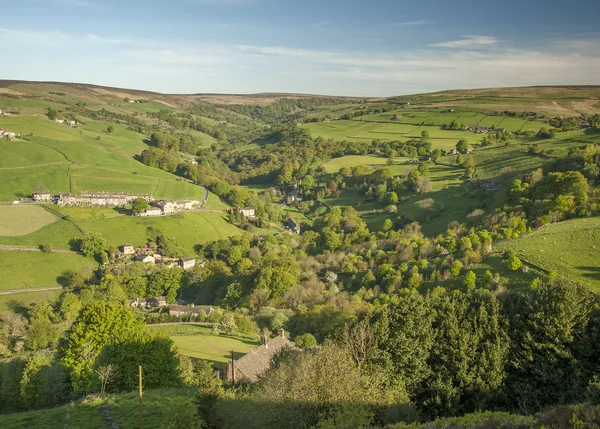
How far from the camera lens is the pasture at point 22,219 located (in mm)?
73188

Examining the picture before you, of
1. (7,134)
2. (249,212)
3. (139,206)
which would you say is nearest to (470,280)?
(139,206)

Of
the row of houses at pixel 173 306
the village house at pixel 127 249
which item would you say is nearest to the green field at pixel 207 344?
the row of houses at pixel 173 306

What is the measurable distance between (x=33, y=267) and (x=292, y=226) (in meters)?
47.9

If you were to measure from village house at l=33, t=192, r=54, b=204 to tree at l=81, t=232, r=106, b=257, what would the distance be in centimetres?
2095

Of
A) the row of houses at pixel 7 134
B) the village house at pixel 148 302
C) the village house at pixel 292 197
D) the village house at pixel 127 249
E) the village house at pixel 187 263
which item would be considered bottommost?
the village house at pixel 148 302

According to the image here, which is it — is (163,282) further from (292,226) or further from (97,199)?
(292,226)

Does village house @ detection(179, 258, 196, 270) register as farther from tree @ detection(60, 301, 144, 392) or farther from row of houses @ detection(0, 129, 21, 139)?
row of houses @ detection(0, 129, 21, 139)

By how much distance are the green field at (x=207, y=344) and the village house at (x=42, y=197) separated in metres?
56.7

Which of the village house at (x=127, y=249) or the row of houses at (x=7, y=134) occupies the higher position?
the row of houses at (x=7, y=134)

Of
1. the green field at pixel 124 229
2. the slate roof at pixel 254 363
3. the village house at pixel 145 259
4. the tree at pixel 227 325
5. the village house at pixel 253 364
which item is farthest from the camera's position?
the green field at pixel 124 229

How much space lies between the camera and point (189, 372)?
29.0 metres

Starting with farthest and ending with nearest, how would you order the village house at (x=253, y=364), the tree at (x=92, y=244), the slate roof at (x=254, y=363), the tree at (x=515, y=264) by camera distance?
the tree at (x=92, y=244), the tree at (x=515, y=264), the slate roof at (x=254, y=363), the village house at (x=253, y=364)

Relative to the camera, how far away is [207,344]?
3834cm

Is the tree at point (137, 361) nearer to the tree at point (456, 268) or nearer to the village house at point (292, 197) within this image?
the tree at point (456, 268)
